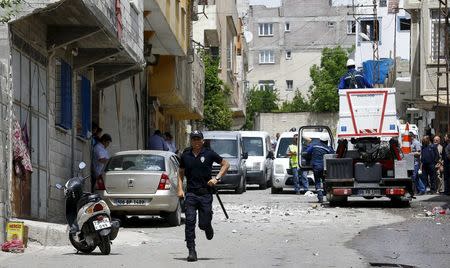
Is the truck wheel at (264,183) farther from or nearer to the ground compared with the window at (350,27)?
nearer to the ground

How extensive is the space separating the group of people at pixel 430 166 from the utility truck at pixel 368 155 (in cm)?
617

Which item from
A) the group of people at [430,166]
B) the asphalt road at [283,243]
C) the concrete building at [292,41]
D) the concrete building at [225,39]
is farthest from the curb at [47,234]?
the concrete building at [292,41]

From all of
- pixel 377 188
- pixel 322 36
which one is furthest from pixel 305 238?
pixel 322 36

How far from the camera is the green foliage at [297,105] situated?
10338 cm

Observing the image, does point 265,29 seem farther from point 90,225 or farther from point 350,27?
point 90,225

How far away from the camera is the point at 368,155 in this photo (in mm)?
27453

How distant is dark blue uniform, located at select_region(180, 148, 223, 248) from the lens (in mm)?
15469

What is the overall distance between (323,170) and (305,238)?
10.1m

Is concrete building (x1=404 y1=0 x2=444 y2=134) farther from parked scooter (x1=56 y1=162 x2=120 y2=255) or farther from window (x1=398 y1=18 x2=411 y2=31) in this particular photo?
window (x1=398 y1=18 x2=411 y2=31)

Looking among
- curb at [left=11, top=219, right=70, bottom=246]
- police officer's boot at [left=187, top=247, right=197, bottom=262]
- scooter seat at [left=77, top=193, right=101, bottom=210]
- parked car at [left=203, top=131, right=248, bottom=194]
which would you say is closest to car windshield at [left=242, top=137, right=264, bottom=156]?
parked car at [left=203, top=131, right=248, bottom=194]

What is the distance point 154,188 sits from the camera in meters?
21.6

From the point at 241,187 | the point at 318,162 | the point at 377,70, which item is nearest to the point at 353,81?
the point at 318,162

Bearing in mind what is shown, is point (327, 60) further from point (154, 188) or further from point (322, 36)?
point (154, 188)

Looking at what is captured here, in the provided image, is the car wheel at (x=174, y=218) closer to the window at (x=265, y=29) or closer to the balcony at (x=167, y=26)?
the balcony at (x=167, y=26)
